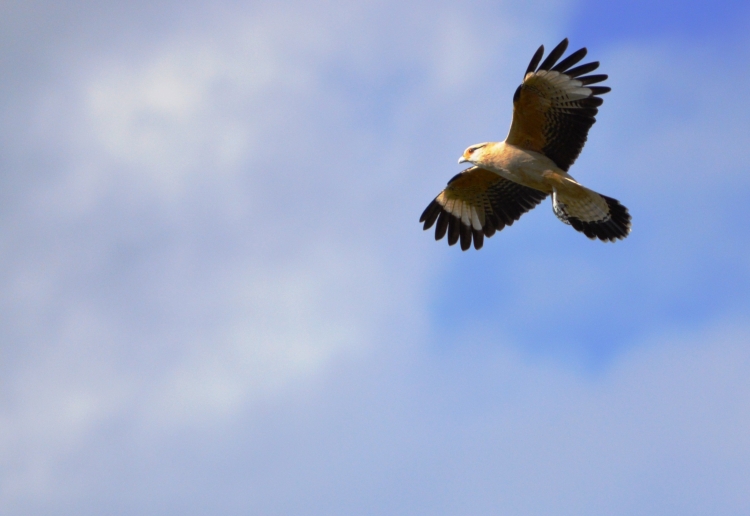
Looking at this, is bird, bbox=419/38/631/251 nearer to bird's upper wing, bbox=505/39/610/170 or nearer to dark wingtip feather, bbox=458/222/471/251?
bird's upper wing, bbox=505/39/610/170

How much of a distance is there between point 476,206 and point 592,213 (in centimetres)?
222

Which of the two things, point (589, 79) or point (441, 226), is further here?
point (441, 226)

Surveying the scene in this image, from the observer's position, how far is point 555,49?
41.8ft

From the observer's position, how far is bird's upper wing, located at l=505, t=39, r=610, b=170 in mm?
12820

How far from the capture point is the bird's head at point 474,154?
45.2ft

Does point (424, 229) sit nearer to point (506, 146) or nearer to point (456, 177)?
point (456, 177)

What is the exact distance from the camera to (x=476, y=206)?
1510cm

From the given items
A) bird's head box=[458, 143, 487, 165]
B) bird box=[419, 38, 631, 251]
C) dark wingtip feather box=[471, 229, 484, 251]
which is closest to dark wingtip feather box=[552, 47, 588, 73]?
bird box=[419, 38, 631, 251]

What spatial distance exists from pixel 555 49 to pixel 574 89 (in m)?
0.63

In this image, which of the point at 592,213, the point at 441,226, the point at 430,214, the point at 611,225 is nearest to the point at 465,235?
the point at 441,226

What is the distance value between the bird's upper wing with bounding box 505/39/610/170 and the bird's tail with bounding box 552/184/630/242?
50cm

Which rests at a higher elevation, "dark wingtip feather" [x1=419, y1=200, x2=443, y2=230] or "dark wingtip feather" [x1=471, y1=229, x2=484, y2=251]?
"dark wingtip feather" [x1=419, y1=200, x2=443, y2=230]

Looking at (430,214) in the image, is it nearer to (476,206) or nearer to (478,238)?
(476,206)

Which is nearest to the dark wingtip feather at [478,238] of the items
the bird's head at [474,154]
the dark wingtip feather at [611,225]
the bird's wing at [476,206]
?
the bird's wing at [476,206]
